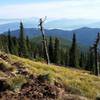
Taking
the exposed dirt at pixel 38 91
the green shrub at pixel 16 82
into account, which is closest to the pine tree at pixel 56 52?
the exposed dirt at pixel 38 91

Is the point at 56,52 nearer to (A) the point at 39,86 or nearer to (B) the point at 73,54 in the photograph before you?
(B) the point at 73,54

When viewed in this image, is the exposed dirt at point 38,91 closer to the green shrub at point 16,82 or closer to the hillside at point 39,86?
the hillside at point 39,86

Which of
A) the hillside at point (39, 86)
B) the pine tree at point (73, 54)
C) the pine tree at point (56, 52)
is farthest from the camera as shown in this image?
the pine tree at point (56, 52)

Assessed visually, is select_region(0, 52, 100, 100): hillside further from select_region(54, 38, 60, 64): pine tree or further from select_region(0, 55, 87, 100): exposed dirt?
select_region(54, 38, 60, 64): pine tree

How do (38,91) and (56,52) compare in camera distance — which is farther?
(56,52)

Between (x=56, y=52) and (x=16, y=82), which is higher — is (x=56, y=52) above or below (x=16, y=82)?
below

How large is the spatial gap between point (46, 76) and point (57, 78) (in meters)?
1.09

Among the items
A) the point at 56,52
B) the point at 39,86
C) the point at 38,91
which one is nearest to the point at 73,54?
the point at 56,52

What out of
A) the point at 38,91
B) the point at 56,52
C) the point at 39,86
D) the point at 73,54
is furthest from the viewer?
the point at 56,52

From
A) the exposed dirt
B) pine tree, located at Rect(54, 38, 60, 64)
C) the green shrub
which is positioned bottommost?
pine tree, located at Rect(54, 38, 60, 64)

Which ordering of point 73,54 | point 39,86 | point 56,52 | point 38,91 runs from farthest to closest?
point 56,52, point 73,54, point 39,86, point 38,91

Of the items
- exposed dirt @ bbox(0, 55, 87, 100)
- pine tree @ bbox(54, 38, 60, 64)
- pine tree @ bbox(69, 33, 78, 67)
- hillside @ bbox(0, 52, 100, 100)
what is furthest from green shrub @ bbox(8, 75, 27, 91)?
pine tree @ bbox(54, 38, 60, 64)

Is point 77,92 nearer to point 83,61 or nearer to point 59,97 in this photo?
point 59,97

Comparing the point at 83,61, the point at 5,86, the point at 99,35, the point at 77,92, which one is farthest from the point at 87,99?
the point at 83,61
